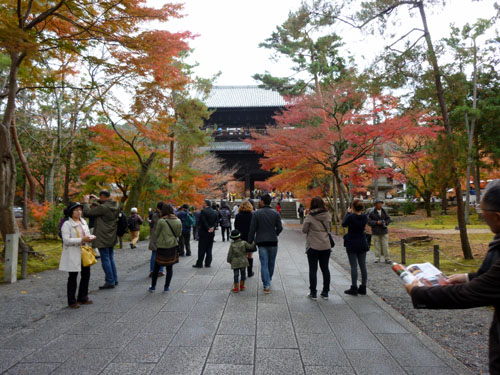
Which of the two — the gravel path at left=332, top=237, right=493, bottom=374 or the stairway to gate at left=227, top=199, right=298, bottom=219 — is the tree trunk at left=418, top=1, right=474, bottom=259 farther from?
the stairway to gate at left=227, top=199, right=298, bottom=219

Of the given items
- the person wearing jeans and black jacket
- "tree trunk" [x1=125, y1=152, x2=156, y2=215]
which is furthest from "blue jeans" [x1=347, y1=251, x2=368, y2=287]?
"tree trunk" [x1=125, y1=152, x2=156, y2=215]

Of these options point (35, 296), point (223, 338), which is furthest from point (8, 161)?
point (223, 338)

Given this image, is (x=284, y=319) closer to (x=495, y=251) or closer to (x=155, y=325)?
(x=155, y=325)

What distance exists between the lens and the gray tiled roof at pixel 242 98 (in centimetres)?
3140

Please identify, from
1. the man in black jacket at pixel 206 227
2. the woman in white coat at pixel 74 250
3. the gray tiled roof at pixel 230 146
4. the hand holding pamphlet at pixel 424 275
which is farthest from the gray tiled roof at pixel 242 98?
the hand holding pamphlet at pixel 424 275

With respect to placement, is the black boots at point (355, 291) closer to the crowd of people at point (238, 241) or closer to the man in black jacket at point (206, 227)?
the crowd of people at point (238, 241)

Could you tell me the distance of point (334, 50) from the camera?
1681 centimetres

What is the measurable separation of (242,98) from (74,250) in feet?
98.9

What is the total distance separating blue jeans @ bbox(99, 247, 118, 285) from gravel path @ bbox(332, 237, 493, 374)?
15.1 feet

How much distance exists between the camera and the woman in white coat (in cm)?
472

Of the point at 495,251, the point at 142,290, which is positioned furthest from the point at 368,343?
the point at 142,290

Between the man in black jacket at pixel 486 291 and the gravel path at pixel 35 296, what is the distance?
444 cm

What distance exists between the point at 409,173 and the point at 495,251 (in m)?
27.3

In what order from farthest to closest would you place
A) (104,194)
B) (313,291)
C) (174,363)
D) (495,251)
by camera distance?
1. (104,194)
2. (313,291)
3. (174,363)
4. (495,251)
